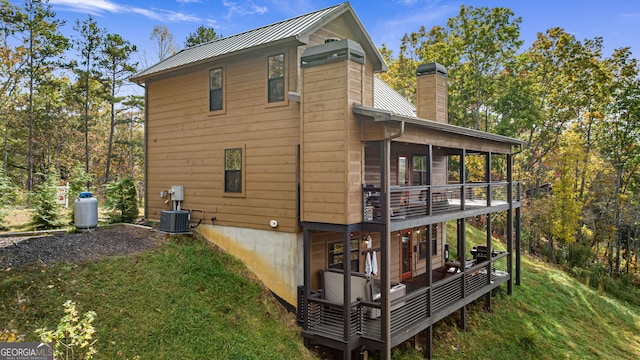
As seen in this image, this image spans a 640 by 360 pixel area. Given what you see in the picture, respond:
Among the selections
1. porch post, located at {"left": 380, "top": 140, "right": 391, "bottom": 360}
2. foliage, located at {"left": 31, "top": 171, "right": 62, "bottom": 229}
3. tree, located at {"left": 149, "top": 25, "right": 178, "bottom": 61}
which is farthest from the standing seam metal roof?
tree, located at {"left": 149, "top": 25, "right": 178, "bottom": 61}

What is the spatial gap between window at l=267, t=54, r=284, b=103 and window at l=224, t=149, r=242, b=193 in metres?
1.92

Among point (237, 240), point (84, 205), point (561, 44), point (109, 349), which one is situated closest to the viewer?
point (109, 349)

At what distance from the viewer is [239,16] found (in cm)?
2311

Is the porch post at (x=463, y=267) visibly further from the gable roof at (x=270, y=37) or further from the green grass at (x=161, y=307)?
the gable roof at (x=270, y=37)

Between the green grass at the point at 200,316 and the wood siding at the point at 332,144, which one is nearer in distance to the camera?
the green grass at the point at 200,316

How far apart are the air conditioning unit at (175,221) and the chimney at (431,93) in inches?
→ 386

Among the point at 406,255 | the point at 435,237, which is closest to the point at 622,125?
the point at 435,237

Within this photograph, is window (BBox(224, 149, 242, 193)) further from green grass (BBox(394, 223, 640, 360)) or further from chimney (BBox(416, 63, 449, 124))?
chimney (BBox(416, 63, 449, 124))

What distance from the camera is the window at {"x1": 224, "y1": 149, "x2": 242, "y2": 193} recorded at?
36.7 feet

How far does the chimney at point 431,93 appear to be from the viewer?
15586 mm

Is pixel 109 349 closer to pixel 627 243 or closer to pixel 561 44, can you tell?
pixel 561 44

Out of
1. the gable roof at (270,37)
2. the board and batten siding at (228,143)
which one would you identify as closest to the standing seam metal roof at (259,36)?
the gable roof at (270,37)

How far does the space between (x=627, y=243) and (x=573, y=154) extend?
8964 mm

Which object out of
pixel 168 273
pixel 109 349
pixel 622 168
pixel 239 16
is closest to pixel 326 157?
pixel 168 273
